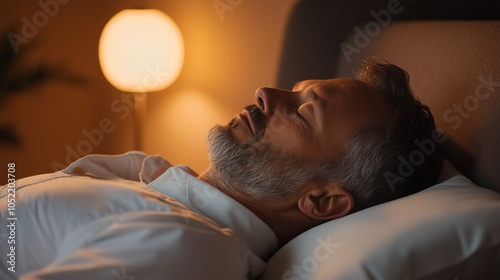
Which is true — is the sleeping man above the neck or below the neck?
above

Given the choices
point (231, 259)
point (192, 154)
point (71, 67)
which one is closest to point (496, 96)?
point (231, 259)

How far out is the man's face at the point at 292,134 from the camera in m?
1.11

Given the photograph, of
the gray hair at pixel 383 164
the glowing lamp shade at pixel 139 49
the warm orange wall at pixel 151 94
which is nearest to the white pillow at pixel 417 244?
the gray hair at pixel 383 164

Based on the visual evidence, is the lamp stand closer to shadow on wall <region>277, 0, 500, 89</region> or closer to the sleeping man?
shadow on wall <region>277, 0, 500, 89</region>

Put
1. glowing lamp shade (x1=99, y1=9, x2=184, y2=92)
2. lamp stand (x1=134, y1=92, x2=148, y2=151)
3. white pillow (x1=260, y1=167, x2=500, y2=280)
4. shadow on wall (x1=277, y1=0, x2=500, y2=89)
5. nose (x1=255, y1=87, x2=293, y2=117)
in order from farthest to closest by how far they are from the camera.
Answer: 1. lamp stand (x1=134, y1=92, x2=148, y2=151)
2. glowing lamp shade (x1=99, y1=9, x2=184, y2=92)
3. shadow on wall (x1=277, y1=0, x2=500, y2=89)
4. nose (x1=255, y1=87, x2=293, y2=117)
5. white pillow (x1=260, y1=167, x2=500, y2=280)

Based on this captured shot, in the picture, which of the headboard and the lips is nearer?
the headboard

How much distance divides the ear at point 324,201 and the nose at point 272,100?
7.9 inches

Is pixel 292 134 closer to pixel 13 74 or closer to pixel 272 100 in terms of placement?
pixel 272 100

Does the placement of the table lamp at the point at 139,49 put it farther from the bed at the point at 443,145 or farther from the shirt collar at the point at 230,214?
the shirt collar at the point at 230,214

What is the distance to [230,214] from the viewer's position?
42.6 inches

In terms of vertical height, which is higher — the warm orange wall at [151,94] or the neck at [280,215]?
the warm orange wall at [151,94]

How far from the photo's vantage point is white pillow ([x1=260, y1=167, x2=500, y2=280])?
2.72 feet

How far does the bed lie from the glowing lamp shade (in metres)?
0.54

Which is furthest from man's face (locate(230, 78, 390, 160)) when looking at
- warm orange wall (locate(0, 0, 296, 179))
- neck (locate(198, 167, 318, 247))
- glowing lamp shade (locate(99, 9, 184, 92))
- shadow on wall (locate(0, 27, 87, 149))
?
shadow on wall (locate(0, 27, 87, 149))
